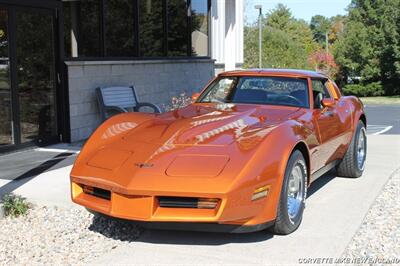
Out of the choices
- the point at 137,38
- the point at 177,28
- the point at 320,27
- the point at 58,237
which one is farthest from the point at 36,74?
the point at 320,27

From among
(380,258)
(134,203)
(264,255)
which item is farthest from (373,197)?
(134,203)

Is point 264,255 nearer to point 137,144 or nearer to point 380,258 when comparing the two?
point 380,258

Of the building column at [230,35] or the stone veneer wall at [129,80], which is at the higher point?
the building column at [230,35]

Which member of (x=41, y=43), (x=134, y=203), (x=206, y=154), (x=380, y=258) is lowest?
(x=380, y=258)

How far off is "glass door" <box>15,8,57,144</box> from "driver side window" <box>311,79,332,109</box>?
4530 mm

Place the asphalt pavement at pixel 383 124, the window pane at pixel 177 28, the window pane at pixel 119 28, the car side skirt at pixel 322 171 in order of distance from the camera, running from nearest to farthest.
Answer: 1. the car side skirt at pixel 322 171
2. the window pane at pixel 119 28
3. the asphalt pavement at pixel 383 124
4. the window pane at pixel 177 28

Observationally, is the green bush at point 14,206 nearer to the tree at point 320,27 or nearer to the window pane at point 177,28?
the window pane at point 177,28

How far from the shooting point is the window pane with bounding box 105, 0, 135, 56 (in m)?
10.4

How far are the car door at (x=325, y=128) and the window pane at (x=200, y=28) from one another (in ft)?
25.7

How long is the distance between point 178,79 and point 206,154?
8.86 meters

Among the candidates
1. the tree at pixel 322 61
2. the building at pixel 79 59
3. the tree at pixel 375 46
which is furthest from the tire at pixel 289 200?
the tree at pixel 322 61

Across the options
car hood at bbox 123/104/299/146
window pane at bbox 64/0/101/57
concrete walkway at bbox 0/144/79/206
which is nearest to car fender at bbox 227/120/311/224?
car hood at bbox 123/104/299/146

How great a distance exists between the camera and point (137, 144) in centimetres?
463

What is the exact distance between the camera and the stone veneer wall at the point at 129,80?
9.33 m
